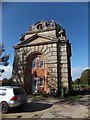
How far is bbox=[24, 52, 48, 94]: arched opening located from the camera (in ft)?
75.8

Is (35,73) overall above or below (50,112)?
above

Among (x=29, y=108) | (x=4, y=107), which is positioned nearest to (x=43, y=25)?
(x=29, y=108)

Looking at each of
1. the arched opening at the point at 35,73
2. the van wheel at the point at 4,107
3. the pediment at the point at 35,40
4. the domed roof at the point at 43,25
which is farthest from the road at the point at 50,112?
the domed roof at the point at 43,25

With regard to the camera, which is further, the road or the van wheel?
the van wheel

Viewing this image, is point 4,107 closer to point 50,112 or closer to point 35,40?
point 50,112

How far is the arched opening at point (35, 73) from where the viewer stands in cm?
2311

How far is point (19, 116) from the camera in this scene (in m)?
9.30

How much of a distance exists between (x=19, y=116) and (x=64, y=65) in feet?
43.9

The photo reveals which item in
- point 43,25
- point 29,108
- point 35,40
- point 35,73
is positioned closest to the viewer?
point 29,108

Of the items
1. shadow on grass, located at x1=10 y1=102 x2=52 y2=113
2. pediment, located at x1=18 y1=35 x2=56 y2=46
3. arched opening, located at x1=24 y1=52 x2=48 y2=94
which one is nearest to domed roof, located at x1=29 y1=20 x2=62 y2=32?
pediment, located at x1=18 y1=35 x2=56 y2=46

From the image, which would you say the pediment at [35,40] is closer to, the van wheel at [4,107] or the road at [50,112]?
the road at [50,112]

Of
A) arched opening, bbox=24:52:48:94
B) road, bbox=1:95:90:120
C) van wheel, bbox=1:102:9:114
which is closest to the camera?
road, bbox=1:95:90:120

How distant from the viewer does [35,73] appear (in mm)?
23609

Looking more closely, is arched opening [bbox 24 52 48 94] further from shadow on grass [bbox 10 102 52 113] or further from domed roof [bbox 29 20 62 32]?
shadow on grass [bbox 10 102 52 113]
